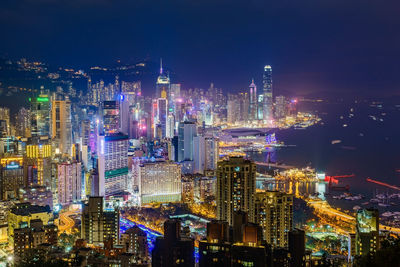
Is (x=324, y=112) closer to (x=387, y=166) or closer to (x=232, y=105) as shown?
(x=232, y=105)

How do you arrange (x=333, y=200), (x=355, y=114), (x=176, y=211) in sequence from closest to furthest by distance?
1. (x=176, y=211)
2. (x=333, y=200)
3. (x=355, y=114)

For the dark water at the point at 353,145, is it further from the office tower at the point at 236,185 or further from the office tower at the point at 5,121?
the office tower at the point at 5,121

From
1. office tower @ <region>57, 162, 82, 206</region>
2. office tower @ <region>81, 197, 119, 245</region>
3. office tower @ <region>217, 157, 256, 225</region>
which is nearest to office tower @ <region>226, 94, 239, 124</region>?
office tower @ <region>57, 162, 82, 206</region>

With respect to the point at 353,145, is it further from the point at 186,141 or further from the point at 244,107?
the point at 244,107

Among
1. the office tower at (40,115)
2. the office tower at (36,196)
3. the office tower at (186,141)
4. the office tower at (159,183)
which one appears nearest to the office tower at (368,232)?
the office tower at (36,196)

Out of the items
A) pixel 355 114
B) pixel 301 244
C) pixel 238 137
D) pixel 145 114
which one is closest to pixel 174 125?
pixel 145 114

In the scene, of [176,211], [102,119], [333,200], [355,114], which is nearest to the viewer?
[176,211]

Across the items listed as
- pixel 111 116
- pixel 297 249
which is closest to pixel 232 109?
pixel 111 116

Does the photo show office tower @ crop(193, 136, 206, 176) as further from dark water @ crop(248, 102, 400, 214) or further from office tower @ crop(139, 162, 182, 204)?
dark water @ crop(248, 102, 400, 214)
